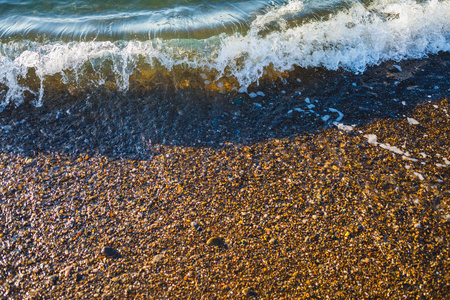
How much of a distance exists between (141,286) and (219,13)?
443 cm

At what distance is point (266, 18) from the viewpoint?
4.77m

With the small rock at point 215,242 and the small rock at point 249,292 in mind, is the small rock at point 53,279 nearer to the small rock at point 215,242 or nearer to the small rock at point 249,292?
the small rock at point 215,242

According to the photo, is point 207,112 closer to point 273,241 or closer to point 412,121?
point 273,241

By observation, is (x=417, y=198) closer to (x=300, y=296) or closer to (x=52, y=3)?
(x=300, y=296)

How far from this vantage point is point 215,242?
7.40ft

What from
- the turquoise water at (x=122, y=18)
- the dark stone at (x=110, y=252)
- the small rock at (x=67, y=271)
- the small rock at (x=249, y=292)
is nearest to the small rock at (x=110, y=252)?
the dark stone at (x=110, y=252)

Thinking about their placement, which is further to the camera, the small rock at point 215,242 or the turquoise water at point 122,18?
the turquoise water at point 122,18

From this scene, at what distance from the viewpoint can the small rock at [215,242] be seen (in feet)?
7.38

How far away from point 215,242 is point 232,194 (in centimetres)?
47

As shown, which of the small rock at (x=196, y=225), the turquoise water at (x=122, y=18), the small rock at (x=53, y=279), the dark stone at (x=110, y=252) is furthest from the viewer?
the turquoise water at (x=122, y=18)

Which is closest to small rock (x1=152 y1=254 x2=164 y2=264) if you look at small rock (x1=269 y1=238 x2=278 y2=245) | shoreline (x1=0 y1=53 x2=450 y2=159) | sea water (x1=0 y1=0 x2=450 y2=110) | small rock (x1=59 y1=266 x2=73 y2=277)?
small rock (x1=59 y1=266 x2=73 y2=277)

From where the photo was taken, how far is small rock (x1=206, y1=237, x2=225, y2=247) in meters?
2.25

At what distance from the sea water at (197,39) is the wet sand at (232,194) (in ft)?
1.46

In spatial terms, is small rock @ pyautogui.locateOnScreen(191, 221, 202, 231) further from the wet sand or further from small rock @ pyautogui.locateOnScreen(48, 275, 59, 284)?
small rock @ pyautogui.locateOnScreen(48, 275, 59, 284)
